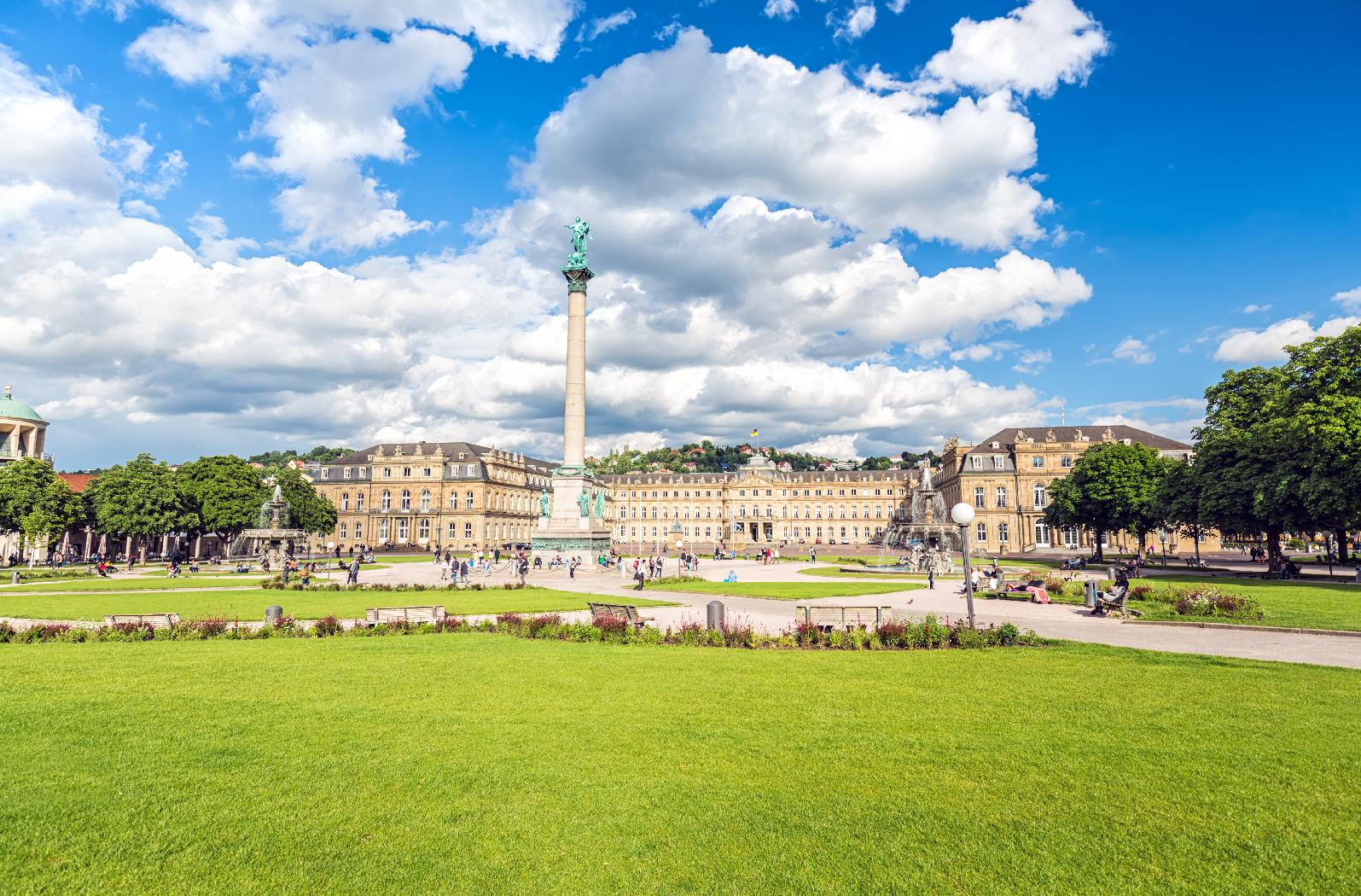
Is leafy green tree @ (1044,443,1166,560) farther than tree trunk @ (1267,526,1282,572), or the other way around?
leafy green tree @ (1044,443,1166,560)

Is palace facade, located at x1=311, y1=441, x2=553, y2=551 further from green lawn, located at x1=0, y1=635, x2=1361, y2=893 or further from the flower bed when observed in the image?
green lawn, located at x1=0, y1=635, x2=1361, y2=893

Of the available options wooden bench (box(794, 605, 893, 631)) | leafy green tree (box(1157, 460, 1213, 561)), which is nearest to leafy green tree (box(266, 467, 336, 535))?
wooden bench (box(794, 605, 893, 631))

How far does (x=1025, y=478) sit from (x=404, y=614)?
10318cm

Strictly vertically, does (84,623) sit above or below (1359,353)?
below

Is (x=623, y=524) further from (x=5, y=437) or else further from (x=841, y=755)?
(x=841, y=755)

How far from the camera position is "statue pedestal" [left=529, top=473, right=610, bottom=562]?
57750mm

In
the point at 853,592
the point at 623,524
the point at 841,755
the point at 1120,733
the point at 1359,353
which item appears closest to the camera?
the point at 841,755

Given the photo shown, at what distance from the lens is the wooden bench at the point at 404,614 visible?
72.4 ft

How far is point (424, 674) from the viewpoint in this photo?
14.4m

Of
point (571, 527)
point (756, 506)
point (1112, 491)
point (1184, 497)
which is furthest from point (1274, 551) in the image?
point (756, 506)

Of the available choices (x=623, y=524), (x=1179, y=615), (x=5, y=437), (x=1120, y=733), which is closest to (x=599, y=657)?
(x=1120, y=733)

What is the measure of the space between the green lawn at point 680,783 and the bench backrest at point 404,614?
8000 mm

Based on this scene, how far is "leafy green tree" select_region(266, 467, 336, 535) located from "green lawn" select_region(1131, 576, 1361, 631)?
3293 inches

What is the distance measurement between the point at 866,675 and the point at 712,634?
5449mm
